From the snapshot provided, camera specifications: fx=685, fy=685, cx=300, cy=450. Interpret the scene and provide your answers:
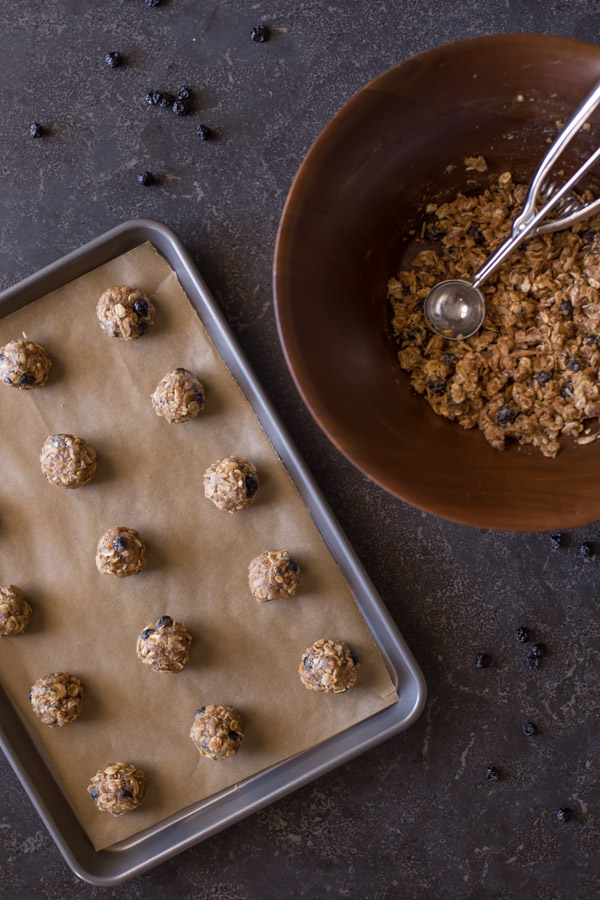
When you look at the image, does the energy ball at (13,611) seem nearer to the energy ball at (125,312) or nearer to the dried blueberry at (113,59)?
the energy ball at (125,312)

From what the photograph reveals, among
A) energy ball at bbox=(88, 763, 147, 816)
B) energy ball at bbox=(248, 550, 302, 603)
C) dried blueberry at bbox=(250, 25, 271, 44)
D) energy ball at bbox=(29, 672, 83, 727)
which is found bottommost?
energy ball at bbox=(88, 763, 147, 816)

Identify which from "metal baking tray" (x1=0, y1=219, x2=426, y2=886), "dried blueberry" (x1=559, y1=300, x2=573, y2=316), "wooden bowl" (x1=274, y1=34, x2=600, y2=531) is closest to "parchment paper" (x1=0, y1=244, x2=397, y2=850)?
"metal baking tray" (x1=0, y1=219, x2=426, y2=886)

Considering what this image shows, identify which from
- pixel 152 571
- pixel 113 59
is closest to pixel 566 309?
pixel 152 571

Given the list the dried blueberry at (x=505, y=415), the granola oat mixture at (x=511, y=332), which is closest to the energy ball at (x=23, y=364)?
the granola oat mixture at (x=511, y=332)

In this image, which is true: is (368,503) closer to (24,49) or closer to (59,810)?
(59,810)

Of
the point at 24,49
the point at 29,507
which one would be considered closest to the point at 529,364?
the point at 29,507

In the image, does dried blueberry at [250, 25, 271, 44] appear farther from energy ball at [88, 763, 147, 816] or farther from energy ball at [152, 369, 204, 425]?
energy ball at [88, 763, 147, 816]
